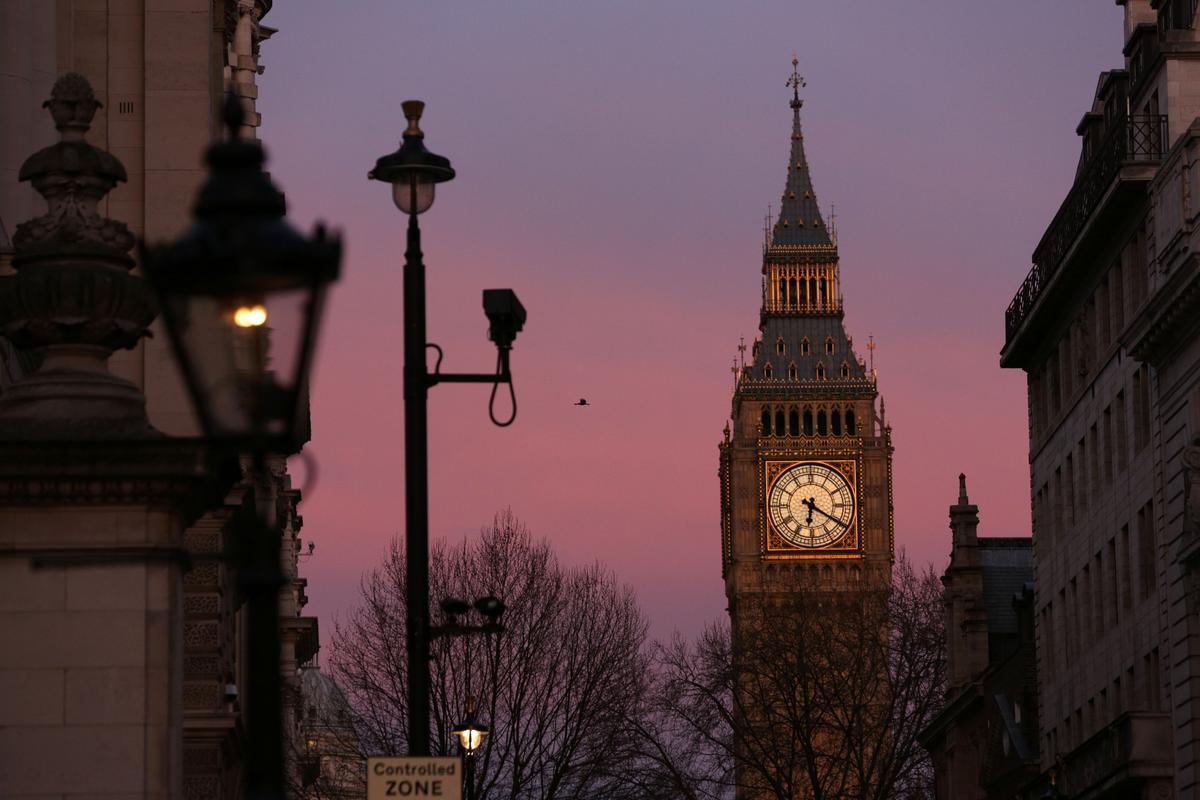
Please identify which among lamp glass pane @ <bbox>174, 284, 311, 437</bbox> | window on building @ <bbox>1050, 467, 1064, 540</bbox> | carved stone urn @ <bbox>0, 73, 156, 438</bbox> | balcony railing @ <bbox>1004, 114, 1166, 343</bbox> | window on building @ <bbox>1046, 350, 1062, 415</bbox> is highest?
balcony railing @ <bbox>1004, 114, 1166, 343</bbox>

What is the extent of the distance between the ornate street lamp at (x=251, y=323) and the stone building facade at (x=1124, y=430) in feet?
149

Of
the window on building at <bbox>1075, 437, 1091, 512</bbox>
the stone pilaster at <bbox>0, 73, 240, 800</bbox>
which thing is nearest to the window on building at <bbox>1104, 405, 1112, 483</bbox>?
the window on building at <bbox>1075, 437, 1091, 512</bbox>

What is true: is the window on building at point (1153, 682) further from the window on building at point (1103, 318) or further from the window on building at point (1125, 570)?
the window on building at point (1103, 318)

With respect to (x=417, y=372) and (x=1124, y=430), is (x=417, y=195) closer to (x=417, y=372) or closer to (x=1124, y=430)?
(x=417, y=372)

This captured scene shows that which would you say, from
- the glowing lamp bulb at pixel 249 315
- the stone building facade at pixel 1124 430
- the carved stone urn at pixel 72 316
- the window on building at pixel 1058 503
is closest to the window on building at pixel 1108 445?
the stone building facade at pixel 1124 430

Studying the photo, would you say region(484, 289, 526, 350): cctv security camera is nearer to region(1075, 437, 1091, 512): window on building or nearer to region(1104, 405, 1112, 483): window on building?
region(1104, 405, 1112, 483): window on building

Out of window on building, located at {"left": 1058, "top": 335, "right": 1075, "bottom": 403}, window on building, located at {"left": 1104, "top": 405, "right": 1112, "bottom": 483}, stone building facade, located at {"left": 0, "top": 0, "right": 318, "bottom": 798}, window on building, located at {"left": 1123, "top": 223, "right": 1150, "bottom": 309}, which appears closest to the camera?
stone building facade, located at {"left": 0, "top": 0, "right": 318, "bottom": 798}

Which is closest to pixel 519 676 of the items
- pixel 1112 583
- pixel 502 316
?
pixel 1112 583

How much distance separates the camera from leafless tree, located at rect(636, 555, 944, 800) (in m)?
92.2

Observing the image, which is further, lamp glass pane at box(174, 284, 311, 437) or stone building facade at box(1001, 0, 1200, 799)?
stone building facade at box(1001, 0, 1200, 799)

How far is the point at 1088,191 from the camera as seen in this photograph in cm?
6950

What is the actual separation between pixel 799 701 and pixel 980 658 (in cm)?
638

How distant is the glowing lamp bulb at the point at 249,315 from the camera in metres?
10.6

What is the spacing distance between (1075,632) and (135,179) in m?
40.2
